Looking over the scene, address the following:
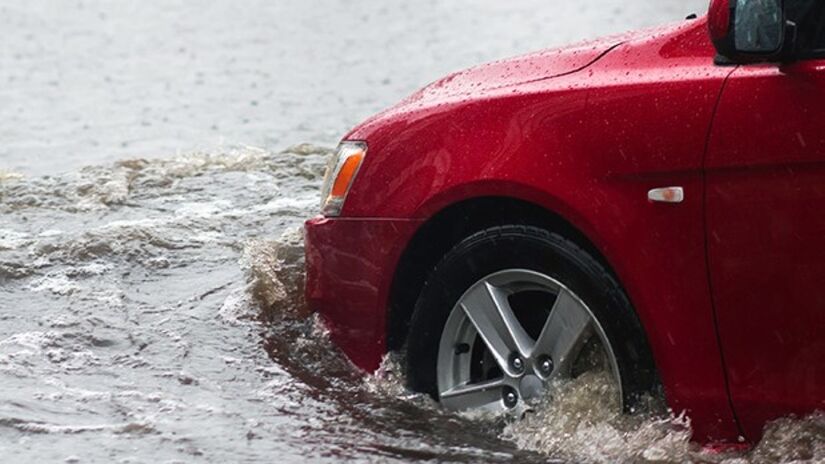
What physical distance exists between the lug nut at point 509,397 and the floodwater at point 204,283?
0.08m

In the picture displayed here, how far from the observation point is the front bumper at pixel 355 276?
568cm

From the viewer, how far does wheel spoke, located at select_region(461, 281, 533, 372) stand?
5.32 meters

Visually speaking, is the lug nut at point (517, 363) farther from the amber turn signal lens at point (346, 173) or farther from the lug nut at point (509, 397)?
the amber turn signal lens at point (346, 173)

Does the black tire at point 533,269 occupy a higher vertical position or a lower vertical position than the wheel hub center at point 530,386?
higher

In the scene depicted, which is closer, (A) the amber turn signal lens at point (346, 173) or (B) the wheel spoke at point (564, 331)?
(B) the wheel spoke at point (564, 331)

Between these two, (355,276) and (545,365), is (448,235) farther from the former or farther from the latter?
(545,365)

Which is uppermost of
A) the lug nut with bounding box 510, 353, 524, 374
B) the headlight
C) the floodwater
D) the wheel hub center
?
the headlight

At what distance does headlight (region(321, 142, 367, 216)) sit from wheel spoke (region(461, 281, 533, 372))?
693mm

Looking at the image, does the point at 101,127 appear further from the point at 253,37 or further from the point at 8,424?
the point at 8,424

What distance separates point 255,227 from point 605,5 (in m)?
12.5

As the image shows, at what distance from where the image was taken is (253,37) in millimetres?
19562

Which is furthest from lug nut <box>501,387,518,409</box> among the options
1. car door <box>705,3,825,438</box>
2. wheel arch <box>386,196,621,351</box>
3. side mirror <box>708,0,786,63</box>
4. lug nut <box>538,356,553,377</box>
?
side mirror <box>708,0,786,63</box>

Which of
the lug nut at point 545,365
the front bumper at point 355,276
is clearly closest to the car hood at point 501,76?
the front bumper at point 355,276

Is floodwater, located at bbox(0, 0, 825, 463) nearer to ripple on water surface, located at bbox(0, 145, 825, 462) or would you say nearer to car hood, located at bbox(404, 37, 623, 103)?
ripple on water surface, located at bbox(0, 145, 825, 462)
